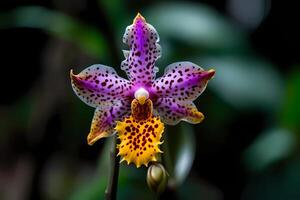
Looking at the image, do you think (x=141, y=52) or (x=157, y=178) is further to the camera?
(x=141, y=52)

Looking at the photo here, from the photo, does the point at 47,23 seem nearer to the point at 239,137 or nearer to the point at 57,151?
the point at 57,151

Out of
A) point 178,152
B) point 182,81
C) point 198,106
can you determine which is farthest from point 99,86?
point 198,106

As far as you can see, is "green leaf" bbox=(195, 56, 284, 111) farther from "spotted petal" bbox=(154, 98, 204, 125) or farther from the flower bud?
the flower bud

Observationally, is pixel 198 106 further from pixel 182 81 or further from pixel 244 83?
pixel 182 81

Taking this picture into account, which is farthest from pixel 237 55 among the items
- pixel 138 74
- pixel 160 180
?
pixel 160 180

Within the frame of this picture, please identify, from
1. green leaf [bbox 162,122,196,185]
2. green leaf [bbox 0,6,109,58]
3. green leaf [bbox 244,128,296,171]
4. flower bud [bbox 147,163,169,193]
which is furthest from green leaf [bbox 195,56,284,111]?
flower bud [bbox 147,163,169,193]

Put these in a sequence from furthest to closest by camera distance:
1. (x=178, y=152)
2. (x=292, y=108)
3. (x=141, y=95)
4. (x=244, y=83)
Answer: (x=244, y=83)
(x=292, y=108)
(x=178, y=152)
(x=141, y=95)
